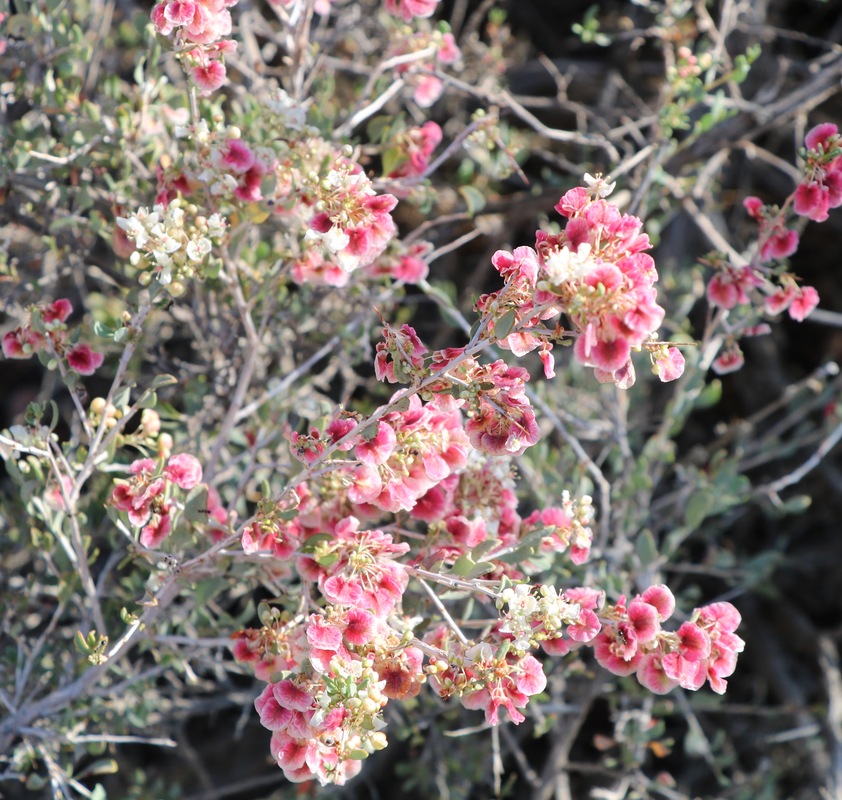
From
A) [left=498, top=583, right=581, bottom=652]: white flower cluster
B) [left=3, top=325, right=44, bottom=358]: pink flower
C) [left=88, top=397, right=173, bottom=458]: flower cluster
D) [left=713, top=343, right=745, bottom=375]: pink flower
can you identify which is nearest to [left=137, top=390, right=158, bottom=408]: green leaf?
[left=88, top=397, right=173, bottom=458]: flower cluster

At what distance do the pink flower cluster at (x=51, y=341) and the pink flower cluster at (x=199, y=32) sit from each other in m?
0.44

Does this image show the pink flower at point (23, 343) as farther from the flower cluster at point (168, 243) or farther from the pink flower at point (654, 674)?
the pink flower at point (654, 674)

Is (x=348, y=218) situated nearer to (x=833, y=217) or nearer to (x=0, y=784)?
(x=0, y=784)

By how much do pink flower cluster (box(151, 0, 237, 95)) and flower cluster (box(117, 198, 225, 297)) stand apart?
0.74 ft

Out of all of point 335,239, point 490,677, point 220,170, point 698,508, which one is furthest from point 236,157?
point 698,508

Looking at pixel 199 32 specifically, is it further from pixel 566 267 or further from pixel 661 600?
pixel 661 600

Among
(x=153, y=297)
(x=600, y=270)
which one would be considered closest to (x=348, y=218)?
(x=153, y=297)

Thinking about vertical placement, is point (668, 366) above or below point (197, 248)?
above

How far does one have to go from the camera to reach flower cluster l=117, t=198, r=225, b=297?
1268 mm

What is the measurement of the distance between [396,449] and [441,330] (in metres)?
1.26

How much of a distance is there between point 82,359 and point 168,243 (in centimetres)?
32

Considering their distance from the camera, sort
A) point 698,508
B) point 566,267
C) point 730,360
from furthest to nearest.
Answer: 1. point 698,508
2. point 730,360
3. point 566,267

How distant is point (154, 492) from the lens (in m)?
1.37

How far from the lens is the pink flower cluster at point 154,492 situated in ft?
4.48
